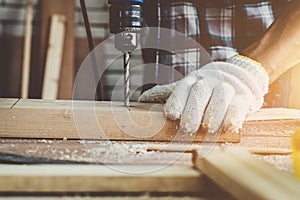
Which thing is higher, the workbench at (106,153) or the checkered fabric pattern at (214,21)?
the checkered fabric pattern at (214,21)

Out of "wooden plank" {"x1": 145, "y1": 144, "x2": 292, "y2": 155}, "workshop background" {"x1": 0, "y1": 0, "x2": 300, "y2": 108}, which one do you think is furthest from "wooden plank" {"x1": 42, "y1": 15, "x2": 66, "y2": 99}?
"wooden plank" {"x1": 145, "y1": 144, "x2": 292, "y2": 155}

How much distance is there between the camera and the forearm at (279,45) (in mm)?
1320

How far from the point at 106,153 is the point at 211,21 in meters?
0.96

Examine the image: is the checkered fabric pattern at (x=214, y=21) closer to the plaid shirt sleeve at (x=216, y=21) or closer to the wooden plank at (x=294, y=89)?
the plaid shirt sleeve at (x=216, y=21)

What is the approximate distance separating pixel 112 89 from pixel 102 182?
2109mm

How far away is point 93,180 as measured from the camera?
70cm

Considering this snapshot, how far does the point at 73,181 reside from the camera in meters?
0.70

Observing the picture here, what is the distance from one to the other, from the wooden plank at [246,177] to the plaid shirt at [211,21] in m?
0.94

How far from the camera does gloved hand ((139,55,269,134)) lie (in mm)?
1059

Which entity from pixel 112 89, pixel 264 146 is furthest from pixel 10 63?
pixel 264 146

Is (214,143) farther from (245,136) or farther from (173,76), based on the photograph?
(173,76)

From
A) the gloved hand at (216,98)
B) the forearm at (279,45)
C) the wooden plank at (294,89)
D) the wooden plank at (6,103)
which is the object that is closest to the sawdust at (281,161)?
the gloved hand at (216,98)

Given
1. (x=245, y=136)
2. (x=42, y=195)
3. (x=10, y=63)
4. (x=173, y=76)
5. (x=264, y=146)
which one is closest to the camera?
(x=42, y=195)

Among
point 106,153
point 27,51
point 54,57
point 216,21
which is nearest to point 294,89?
point 216,21
